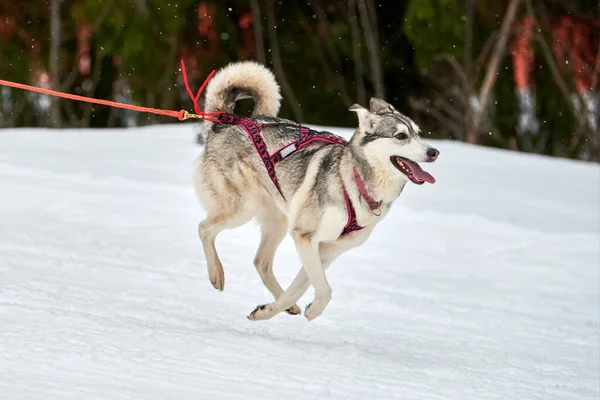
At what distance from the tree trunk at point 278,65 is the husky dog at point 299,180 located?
846cm

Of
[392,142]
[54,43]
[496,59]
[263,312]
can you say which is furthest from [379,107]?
[54,43]

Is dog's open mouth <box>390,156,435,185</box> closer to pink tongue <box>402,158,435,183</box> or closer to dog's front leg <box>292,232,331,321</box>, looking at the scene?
pink tongue <box>402,158,435,183</box>

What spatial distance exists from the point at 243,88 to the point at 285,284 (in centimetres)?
176

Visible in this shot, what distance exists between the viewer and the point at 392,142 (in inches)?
192

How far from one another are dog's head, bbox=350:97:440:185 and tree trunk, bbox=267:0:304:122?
9338 millimetres

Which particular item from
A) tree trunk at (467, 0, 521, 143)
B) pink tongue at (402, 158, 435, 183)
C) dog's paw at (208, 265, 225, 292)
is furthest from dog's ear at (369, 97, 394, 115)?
tree trunk at (467, 0, 521, 143)

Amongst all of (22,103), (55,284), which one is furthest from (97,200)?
(22,103)

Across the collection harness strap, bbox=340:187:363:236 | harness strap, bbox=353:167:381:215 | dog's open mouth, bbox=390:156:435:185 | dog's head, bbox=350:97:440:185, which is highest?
dog's head, bbox=350:97:440:185

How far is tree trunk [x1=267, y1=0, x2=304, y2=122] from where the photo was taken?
14531 millimetres

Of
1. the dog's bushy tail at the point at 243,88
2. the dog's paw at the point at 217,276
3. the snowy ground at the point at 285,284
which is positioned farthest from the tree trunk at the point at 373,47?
the dog's paw at the point at 217,276

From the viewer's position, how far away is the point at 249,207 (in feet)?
18.9

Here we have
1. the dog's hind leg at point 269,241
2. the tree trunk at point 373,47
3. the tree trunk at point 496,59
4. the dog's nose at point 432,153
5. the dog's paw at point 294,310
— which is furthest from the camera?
the tree trunk at point 373,47

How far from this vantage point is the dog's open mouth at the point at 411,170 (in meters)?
4.75

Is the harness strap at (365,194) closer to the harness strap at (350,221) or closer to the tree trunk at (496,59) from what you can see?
the harness strap at (350,221)
